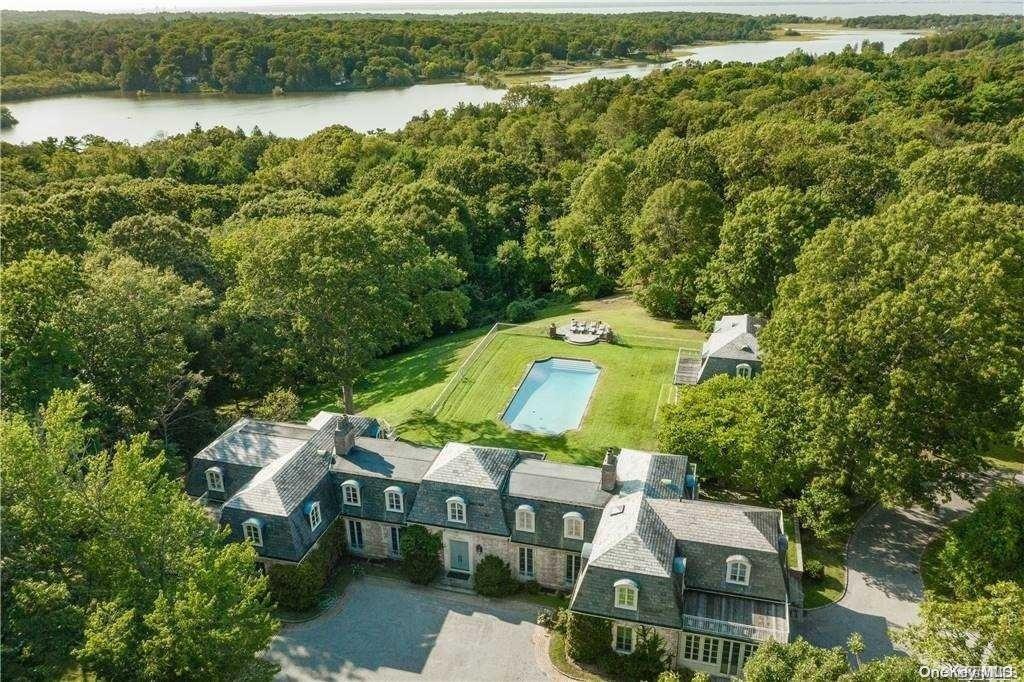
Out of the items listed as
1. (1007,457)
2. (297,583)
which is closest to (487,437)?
(297,583)

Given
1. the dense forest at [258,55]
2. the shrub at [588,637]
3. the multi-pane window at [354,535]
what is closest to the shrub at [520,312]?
the multi-pane window at [354,535]

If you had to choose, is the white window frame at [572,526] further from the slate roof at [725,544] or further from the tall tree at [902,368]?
the tall tree at [902,368]

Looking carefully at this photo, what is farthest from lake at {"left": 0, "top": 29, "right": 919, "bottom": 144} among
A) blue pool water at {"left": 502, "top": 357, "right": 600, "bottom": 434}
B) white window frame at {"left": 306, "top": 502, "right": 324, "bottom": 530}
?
white window frame at {"left": 306, "top": 502, "right": 324, "bottom": 530}

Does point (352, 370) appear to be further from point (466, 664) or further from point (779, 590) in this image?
point (779, 590)

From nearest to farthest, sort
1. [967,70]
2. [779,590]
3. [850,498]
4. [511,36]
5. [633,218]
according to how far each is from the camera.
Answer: [779,590], [850,498], [633,218], [967,70], [511,36]

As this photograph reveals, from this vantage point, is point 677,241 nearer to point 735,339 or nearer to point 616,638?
point 735,339

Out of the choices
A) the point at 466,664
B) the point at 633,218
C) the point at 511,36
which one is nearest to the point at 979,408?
the point at 466,664

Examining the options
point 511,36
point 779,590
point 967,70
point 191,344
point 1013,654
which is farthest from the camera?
point 511,36
